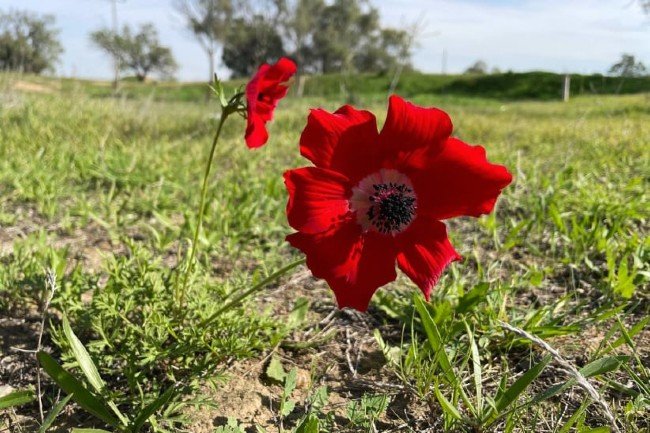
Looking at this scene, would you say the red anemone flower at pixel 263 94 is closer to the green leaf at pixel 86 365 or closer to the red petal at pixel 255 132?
the red petal at pixel 255 132

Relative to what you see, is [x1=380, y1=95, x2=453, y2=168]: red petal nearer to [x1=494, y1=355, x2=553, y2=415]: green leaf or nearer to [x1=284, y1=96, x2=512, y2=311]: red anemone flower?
[x1=284, y1=96, x2=512, y2=311]: red anemone flower

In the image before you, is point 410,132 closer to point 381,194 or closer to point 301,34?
point 381,194

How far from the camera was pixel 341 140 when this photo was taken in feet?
3.83

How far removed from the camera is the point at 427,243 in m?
1.22

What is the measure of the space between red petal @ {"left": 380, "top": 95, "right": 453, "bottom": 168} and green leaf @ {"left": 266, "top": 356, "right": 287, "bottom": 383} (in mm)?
720

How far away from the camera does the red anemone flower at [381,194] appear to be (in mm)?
1149

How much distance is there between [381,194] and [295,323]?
0.72 m

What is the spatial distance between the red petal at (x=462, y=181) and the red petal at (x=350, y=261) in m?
0.16

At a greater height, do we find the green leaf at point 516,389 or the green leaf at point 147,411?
the green leaf at point 516,389

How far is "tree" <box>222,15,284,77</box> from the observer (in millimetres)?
36719

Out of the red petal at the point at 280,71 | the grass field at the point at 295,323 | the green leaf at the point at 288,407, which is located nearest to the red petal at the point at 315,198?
the red petal at the point at 280,71

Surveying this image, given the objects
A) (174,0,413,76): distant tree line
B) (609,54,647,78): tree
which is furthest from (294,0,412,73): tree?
(609,54,647,78): tree

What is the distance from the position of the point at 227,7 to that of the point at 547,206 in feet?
111

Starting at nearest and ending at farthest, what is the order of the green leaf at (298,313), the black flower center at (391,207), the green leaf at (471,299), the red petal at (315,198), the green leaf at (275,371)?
the red petal at (315,198)
the black flower center at (391,207)
the green leaf at (275,371)
the green leaf at (471,299)
the green leaf at (298,313)
